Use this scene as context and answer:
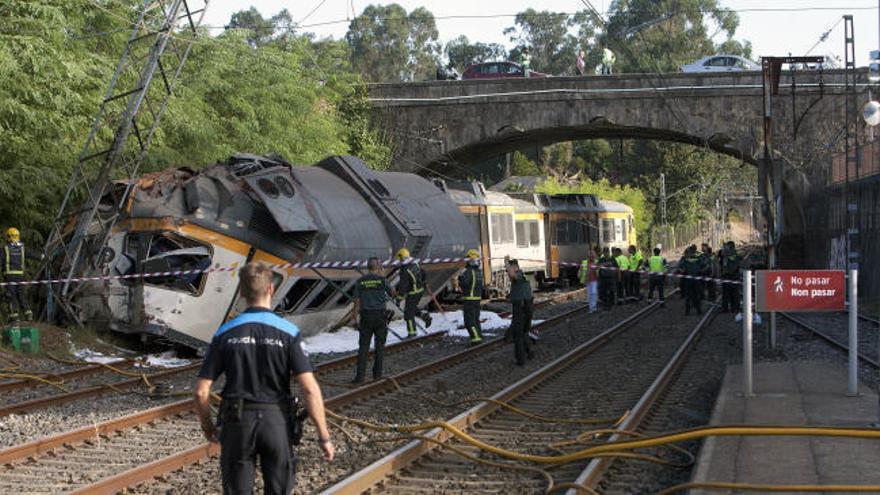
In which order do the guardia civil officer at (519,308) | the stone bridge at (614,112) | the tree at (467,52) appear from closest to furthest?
the guardia civil officer at (519,308) < the stone bridge at (614,112) < the tree at (467,52)

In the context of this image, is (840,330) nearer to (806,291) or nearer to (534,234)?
(806,291)

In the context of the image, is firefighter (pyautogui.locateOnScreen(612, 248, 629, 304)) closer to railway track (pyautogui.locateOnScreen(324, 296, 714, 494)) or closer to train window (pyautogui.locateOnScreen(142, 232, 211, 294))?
railway track (pyautogui.locateOnScreen(324, 296, 714, 494))

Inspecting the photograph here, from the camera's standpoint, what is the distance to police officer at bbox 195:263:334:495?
5.68m

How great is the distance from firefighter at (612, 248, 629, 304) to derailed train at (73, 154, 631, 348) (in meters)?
8.53

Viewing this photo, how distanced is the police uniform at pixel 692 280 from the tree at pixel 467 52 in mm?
109311

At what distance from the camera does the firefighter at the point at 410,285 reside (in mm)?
19359

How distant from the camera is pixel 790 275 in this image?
12.4 metres

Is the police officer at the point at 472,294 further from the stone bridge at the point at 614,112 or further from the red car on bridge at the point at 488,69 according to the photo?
the red car on bridge at the point at 488,69

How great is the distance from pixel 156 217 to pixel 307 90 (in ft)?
59.4

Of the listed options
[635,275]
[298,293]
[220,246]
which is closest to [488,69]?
[635,275]

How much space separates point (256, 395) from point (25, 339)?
12.3 meters

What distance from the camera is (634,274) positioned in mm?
30828

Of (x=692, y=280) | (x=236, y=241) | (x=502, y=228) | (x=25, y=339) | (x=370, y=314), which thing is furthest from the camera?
(x=502, y=228)

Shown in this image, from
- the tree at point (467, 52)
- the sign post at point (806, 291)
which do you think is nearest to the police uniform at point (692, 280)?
the sign post at point (806, 291)
